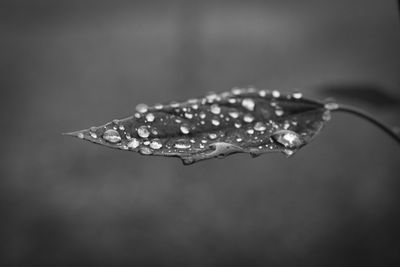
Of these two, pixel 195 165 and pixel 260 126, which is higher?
pixel 260 126

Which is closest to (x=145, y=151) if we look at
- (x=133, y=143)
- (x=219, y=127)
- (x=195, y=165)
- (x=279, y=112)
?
(x=133, y=143)

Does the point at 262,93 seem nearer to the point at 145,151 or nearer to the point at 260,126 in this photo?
the point at 260,126

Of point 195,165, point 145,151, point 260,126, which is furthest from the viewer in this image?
point 195,165

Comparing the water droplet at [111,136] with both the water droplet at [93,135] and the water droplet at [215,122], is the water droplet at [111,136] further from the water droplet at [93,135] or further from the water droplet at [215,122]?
the water droplet at [215,122]

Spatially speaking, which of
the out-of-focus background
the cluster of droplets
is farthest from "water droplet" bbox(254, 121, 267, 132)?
the out-of-focus background

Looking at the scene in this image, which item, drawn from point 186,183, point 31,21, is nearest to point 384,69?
point 186,183

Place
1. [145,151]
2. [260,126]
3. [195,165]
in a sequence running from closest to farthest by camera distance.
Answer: [145,151] → [260,126] → [195,165]

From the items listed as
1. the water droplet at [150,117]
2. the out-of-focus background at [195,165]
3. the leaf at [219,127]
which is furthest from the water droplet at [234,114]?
the out-of-focus background at [195,165]

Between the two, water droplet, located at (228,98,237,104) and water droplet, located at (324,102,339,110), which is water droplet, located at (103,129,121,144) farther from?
water droplet, located at (324,102,339,110)

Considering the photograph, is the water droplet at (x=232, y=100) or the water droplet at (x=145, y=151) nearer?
the water droplet at (x=145, y=151)
